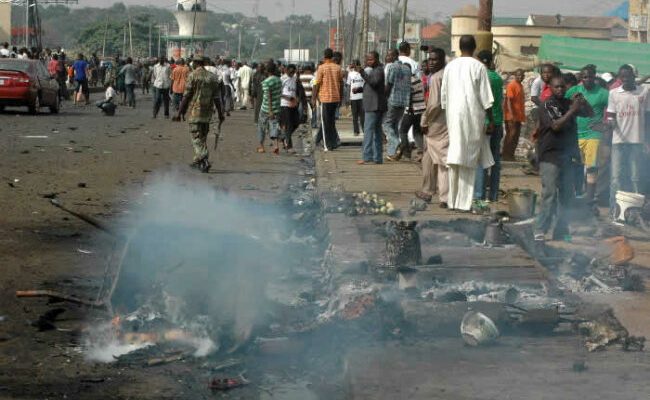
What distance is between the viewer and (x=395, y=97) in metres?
18.0

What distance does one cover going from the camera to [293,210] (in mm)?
12688

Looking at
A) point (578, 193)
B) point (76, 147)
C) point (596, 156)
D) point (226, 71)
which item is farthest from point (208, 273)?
point (226, 71)

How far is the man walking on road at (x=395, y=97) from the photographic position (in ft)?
58.0

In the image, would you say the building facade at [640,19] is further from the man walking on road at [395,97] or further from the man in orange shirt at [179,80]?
the man walking on road at [395,97]

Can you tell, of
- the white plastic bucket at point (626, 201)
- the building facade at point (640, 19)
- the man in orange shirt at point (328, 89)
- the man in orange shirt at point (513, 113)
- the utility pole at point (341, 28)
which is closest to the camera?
the white plastic bucket at point (626, 201)

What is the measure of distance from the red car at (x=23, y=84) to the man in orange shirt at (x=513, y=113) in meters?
14.9

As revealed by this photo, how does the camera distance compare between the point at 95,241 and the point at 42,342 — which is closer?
the point at 42,342

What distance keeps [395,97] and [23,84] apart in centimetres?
1443

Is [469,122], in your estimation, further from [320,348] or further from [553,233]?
[320,348]

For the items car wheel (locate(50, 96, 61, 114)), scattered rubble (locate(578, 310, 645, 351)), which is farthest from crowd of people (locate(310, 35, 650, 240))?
car wheel (locate(50, 96, 61, 114))

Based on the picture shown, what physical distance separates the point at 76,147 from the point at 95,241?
10.3 m

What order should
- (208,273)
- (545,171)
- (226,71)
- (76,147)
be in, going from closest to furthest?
(208,273), (545,171), (76,147), (226,71)

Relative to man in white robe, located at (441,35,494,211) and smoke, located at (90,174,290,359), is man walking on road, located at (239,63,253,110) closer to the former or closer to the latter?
man in white robe, located at (441,35,494,211)

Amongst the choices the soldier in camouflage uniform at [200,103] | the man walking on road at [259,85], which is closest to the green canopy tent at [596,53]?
the man walking on road at [259,85]
